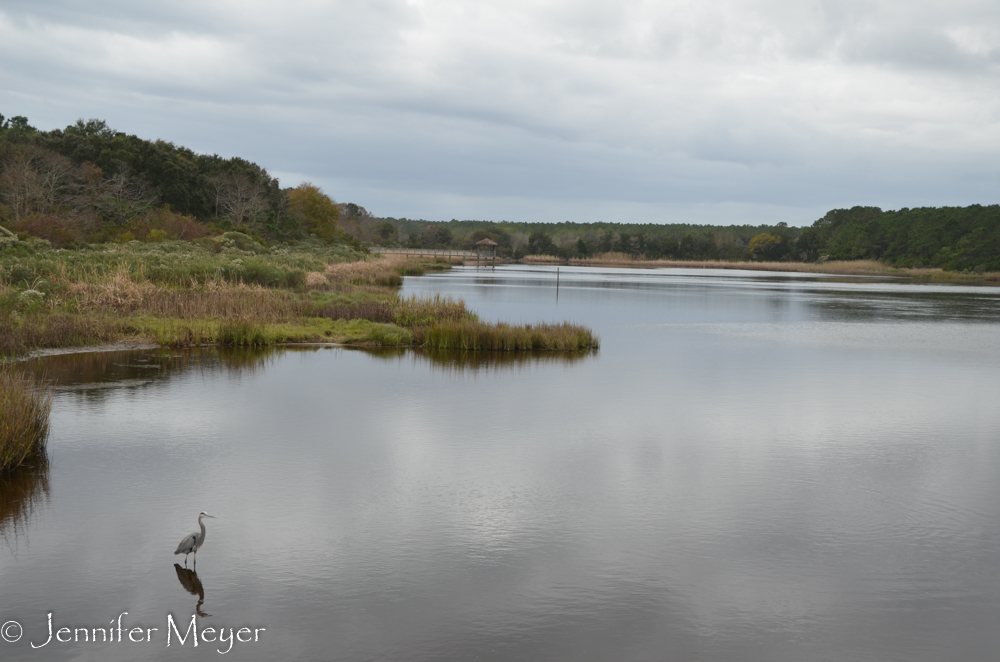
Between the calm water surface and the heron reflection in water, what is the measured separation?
0.03 metres

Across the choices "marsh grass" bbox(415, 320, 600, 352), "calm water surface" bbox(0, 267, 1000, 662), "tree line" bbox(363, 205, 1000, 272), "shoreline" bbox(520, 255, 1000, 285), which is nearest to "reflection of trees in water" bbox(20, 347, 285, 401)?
"calm water surface" bbox(0, 267, 1000, 662)

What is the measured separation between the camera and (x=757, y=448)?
1262cm

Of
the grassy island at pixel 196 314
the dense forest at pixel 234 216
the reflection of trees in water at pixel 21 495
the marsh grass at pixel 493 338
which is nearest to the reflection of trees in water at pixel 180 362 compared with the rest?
the marsh grass at pixel 493 338

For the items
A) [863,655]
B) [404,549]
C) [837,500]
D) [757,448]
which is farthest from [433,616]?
[757,448]

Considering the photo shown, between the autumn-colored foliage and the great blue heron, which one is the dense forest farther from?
the great blue heron

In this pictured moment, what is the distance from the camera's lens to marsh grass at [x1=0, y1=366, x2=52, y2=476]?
10.0 m

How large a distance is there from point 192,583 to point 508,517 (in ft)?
11.1

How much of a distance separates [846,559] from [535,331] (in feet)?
54.1

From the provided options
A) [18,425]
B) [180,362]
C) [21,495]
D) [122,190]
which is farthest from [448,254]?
[21,495]

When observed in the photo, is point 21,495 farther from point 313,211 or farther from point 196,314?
point 313,211

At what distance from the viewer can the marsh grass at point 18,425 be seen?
10.0m

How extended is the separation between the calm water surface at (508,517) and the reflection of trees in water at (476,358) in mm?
2066

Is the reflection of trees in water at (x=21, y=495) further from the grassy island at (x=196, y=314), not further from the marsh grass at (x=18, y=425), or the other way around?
the grassy island at (x=196, y=314)

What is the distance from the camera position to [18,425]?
10.2 m
